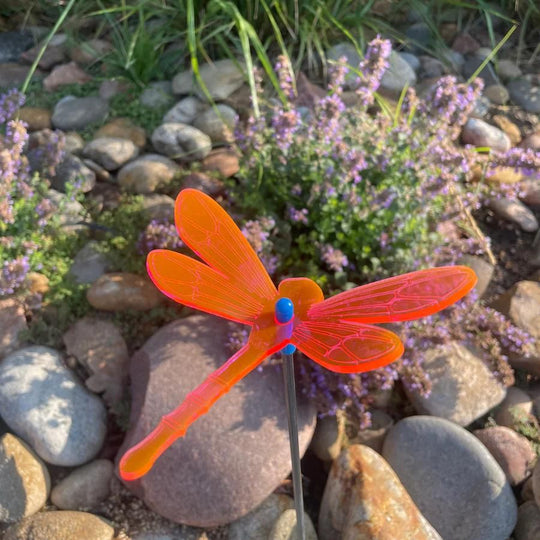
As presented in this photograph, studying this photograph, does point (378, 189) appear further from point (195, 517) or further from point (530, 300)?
point (195, 517)

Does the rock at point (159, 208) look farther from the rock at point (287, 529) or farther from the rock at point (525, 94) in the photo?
the rock at point (525, 94)

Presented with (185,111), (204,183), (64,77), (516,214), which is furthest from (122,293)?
(516,214)

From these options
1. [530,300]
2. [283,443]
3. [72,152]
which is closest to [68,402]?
[283,443]

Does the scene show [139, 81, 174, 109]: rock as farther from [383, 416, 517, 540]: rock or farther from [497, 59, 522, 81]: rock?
[383, 416, 517, 540]: rock

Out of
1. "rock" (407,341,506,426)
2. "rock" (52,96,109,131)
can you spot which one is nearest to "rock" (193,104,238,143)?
"rock" (52,96,109,131)

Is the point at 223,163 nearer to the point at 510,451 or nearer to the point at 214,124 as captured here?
the point at 214,124

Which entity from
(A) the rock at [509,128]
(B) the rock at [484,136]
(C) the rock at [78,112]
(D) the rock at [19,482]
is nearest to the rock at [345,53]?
(B) the rock at [484,136]
